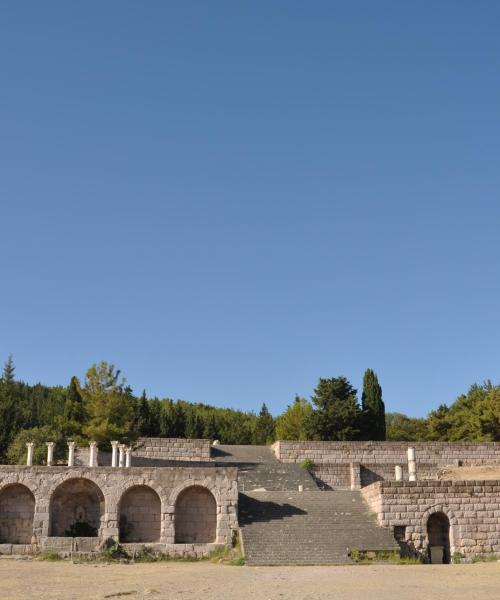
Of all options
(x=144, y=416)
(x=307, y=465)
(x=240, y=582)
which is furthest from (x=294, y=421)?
(x=240, y=582)

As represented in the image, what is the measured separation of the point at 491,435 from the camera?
39188mm

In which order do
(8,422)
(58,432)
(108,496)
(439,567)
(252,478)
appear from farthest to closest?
(8,422) → (58,432) → (252,478) → (108,496) → (439,567)

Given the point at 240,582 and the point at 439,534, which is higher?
the point at 439,534

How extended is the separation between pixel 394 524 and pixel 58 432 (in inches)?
725

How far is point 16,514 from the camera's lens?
2338 cm

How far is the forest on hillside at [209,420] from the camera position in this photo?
111 ft

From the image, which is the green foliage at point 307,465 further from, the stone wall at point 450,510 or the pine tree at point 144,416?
the pine tree at point 144,416

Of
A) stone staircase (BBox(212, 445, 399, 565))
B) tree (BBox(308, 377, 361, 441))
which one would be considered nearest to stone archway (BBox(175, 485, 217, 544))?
stone staircase (BBox(212, 445, 399, 565))

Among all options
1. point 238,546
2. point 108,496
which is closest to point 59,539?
point 108,496

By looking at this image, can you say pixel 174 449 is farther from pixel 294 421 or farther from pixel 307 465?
pixel 294 421

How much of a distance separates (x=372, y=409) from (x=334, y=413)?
4.17 meters

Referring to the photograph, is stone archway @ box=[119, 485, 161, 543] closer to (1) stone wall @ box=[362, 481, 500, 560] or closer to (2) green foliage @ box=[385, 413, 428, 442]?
(1) stone wall @ box=[362, 481, 500, 560]

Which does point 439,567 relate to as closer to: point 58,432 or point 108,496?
point 108,496

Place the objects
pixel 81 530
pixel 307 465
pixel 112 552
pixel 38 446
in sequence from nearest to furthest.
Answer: pixel 112 552, pixel 81 530, pixel 307 465, pixel 38 446
